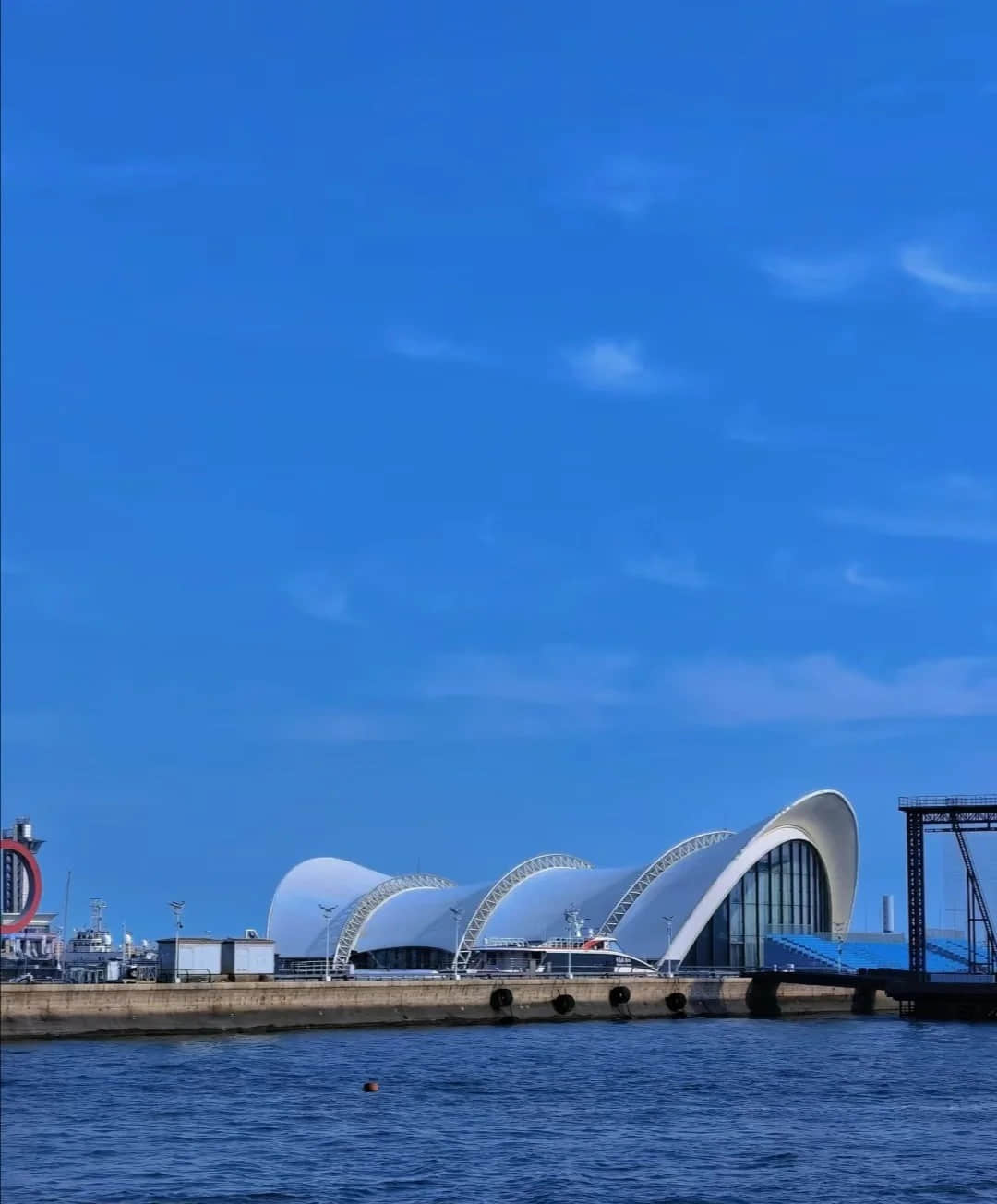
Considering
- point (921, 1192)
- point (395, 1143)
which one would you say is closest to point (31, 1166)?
point (395, 1143)

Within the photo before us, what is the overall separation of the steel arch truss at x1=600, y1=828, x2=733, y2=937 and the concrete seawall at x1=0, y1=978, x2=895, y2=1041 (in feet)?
39.7

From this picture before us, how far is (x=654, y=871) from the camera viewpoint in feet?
350

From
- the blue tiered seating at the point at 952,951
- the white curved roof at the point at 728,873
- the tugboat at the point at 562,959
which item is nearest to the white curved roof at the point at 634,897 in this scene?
the white curved roof at the point at 728,873

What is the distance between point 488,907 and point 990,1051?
151 feet

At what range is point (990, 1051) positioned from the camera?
66062mm

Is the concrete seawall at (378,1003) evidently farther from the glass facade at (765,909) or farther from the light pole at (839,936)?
the glass facade at (765,909)

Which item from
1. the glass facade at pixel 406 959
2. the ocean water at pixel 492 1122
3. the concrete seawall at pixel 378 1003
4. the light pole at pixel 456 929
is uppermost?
the light pole at pixel 456 929

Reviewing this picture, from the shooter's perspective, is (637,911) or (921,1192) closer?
(921,1192)

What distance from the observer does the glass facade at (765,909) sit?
100812 millimetres

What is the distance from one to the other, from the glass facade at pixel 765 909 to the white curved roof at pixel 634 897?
0.85 meters

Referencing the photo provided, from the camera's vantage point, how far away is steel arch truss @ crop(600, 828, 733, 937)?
103 m

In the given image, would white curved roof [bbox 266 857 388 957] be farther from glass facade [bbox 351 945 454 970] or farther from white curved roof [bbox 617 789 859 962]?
white curved roof [bbox 617 789 859 962]

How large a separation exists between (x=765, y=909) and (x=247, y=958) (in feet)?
128

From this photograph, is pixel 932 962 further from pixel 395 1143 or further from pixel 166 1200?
pixel 166 1200
